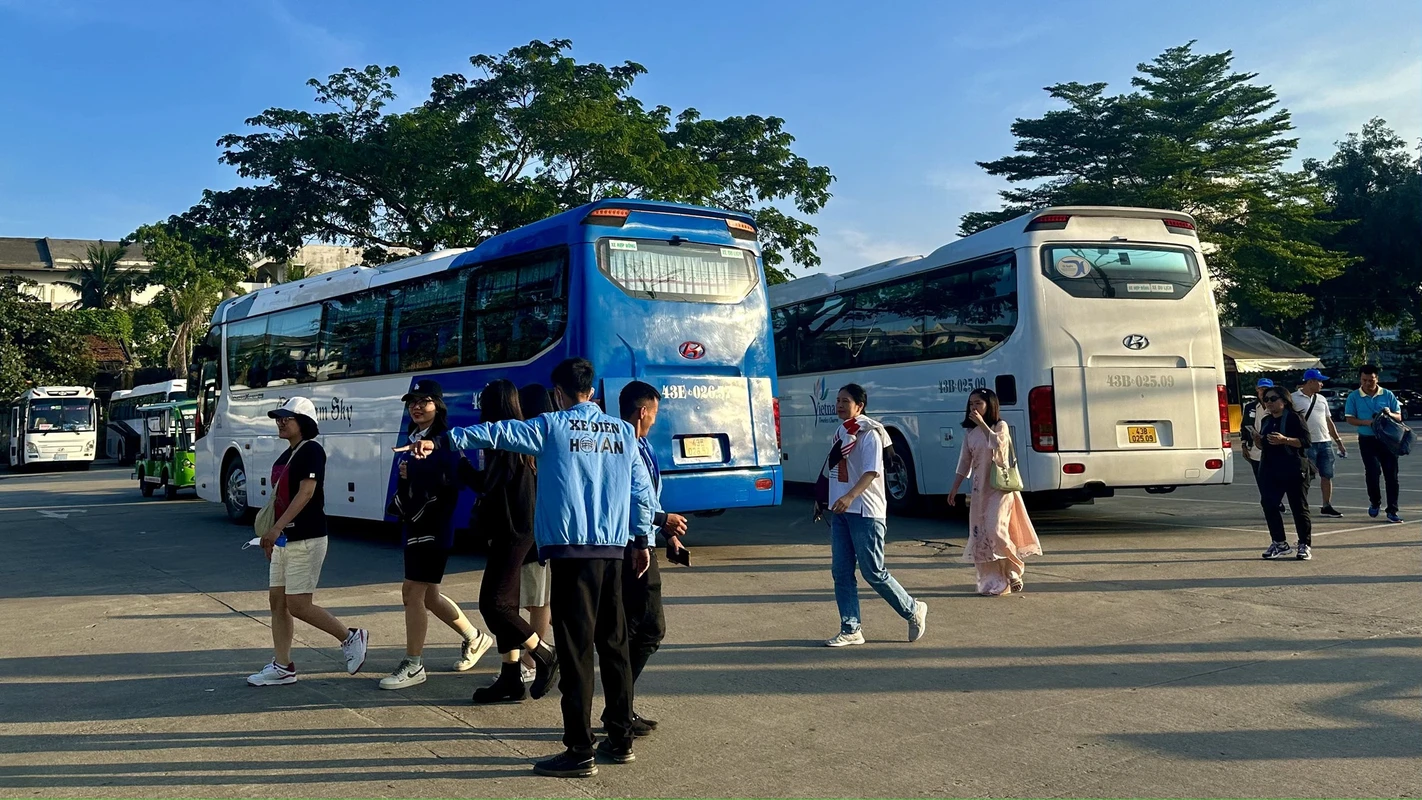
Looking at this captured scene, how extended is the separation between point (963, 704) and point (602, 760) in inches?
76.6

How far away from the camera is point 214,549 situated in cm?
1308

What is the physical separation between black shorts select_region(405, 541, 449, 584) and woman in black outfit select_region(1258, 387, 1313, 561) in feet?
23.8

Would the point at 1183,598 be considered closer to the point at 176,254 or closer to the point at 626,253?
the point at 626,253

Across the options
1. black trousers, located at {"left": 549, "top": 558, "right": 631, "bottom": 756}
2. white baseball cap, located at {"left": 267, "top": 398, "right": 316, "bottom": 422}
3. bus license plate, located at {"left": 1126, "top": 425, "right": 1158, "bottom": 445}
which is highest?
white baseball cap, located at {"left": 267, "top": 398, "right": 316, "bottom": 422}

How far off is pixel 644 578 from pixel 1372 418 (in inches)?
426

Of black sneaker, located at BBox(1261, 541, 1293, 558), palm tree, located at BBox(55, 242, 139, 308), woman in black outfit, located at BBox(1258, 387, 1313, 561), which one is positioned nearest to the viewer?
woman in black outfit, located at BBox(1258, 387, 1313, 561)

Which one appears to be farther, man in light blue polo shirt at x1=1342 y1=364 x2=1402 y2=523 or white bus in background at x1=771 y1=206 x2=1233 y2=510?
man in light blue polo shirt at x1=1342 y1=364 x2=1402 y2=523

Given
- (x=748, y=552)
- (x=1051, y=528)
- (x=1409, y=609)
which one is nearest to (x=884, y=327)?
(x=1051, y=528)

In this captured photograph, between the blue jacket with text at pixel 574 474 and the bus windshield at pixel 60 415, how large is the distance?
3904 centimetres

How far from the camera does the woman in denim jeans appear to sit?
691 centimetres

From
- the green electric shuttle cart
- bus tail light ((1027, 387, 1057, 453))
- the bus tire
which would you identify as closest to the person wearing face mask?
bus tail light ((1027, 387, 1057, 453))

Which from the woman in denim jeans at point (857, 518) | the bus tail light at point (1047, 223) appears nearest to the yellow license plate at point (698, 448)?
the woman in denim jeans at point (857, 518)

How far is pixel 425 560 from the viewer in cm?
608

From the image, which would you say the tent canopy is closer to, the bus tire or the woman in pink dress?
the woman in pink dress
